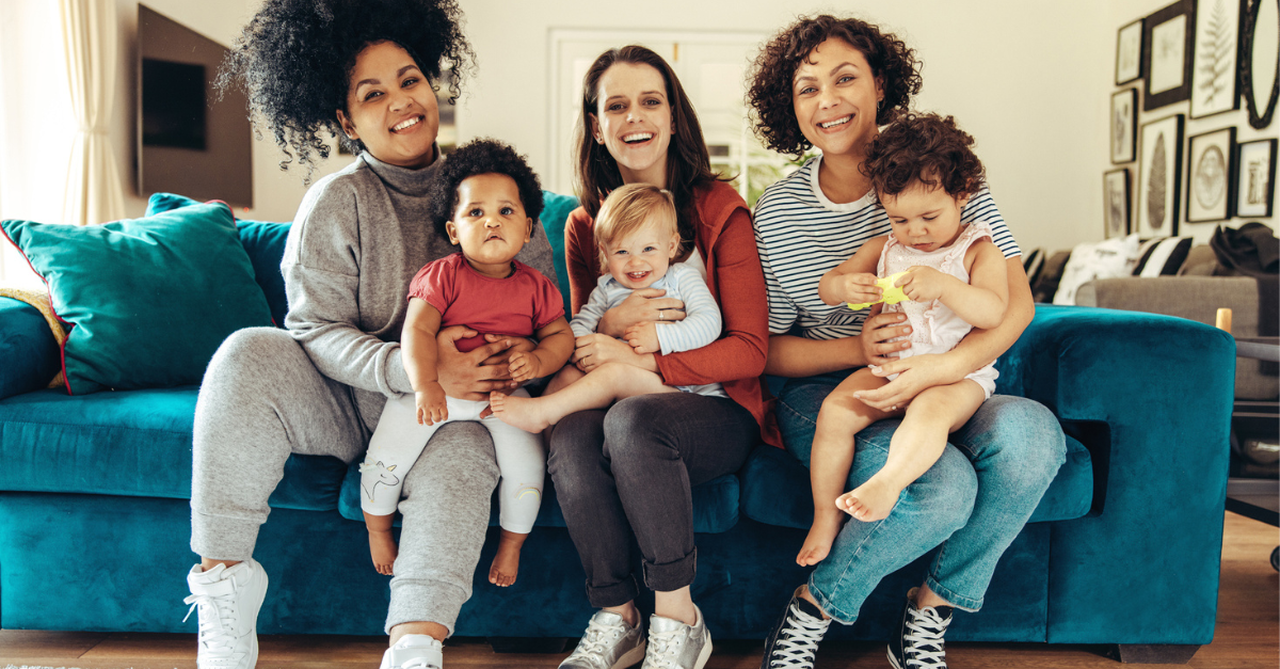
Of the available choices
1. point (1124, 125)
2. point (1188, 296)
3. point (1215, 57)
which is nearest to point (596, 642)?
point (1188, 296)

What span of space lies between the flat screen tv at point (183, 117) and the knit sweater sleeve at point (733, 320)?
135 inches

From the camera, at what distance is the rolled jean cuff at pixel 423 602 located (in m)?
1.13

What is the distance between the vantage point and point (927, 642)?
1.28 meters

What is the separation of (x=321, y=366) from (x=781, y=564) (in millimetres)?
880

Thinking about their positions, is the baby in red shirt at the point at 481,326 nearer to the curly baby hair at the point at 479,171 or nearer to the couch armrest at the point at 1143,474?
the curly baby hair at the point at 479,171

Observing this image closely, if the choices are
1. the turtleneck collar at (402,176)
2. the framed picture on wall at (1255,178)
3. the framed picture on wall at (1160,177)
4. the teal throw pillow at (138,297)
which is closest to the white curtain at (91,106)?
the teal throw pillow at (138,297)

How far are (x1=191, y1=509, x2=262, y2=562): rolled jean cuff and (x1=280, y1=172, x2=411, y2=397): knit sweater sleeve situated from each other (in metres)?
0.28

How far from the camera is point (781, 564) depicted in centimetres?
140

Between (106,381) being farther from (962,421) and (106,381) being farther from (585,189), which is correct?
(962,421)

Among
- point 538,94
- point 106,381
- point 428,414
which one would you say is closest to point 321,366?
point 428,414

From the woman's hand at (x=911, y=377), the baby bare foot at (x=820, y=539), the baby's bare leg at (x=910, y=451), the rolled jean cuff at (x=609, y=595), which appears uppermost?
the woman's hand at (x=911, y=377)

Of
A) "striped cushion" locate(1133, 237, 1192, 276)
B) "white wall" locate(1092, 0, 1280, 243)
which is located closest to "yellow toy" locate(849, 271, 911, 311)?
"striped cushion" locate(1133, 237, 1192, 276)

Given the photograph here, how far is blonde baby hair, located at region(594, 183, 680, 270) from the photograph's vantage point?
140 centimetres

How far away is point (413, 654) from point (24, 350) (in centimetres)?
108
